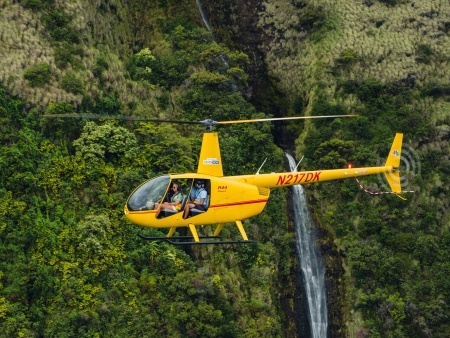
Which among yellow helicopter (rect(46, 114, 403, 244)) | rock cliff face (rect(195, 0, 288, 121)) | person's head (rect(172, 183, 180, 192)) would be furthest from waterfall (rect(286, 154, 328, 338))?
person's head (rect(172, 183, 180, 192))

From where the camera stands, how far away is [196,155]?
57.6m

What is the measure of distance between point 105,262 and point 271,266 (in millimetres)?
8965

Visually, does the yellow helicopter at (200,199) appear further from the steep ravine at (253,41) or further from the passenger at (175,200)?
the steep ravine at (253,41)

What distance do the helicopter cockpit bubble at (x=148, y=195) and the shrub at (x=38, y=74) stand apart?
1450cm

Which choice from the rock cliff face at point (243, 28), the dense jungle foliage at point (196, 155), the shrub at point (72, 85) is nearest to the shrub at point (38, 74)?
the dense jungle foliage at point (196, 155)

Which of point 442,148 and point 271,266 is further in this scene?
point 442,148

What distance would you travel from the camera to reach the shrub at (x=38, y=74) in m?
54.0

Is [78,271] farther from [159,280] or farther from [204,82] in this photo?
[204,82]

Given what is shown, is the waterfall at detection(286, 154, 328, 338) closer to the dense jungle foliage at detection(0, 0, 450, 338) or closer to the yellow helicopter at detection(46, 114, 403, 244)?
the dense jungle foliage at detection(0, 0, 450, 338)

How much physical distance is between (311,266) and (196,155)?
7.76 metres

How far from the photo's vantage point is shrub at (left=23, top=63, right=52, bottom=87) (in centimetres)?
5400

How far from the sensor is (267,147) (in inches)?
2388

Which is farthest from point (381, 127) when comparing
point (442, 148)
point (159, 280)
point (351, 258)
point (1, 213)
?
point (1, 213)

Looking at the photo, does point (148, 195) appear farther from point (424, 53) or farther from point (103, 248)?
point (424, 53)
